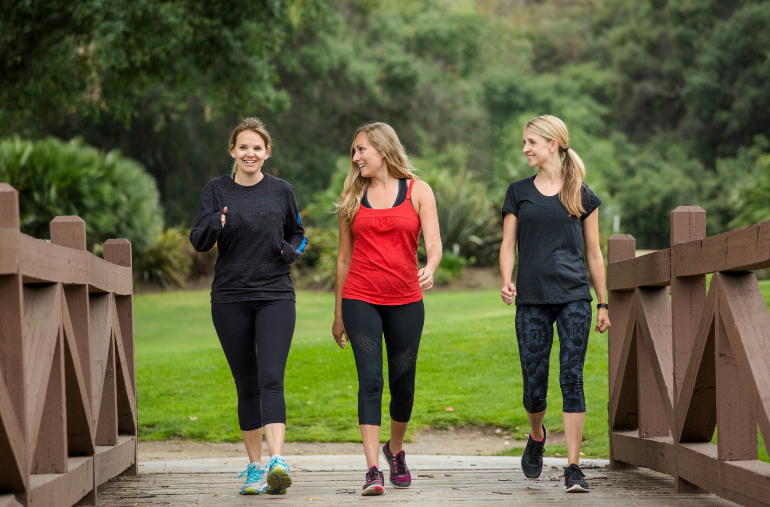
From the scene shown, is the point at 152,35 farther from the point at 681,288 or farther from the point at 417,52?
the point at 417,52

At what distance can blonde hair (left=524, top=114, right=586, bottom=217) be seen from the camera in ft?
14.9

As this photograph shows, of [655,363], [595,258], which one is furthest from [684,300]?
[595,258]

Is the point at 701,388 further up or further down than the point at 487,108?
further down

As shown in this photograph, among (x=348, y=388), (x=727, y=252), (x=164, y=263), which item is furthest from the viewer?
(x=164, y=263)

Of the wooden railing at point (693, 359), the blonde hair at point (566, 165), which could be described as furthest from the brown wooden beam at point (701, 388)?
the blonde hair at point (566, 165)

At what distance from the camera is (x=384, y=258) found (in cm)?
436

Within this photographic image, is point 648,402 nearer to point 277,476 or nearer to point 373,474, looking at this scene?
point 373,474

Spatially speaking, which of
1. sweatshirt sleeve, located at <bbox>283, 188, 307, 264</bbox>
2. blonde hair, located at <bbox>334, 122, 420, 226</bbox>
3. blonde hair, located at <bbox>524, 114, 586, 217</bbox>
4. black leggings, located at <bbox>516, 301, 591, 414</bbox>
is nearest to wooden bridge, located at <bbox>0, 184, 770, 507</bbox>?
black leggings, located at <bbox>516, 301, 591, 414</bbox>

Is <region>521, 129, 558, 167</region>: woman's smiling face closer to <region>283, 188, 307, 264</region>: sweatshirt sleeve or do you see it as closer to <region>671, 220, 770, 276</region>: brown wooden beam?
<region>671, 220, 770, 276</region>: brown wooden beam

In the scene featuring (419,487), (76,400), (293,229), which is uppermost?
(293,229)

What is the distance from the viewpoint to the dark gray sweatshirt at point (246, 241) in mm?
4363

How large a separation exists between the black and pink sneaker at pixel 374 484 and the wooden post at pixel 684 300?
1.45m

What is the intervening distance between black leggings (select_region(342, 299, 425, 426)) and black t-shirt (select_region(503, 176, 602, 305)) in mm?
627

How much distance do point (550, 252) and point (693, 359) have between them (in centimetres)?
100
